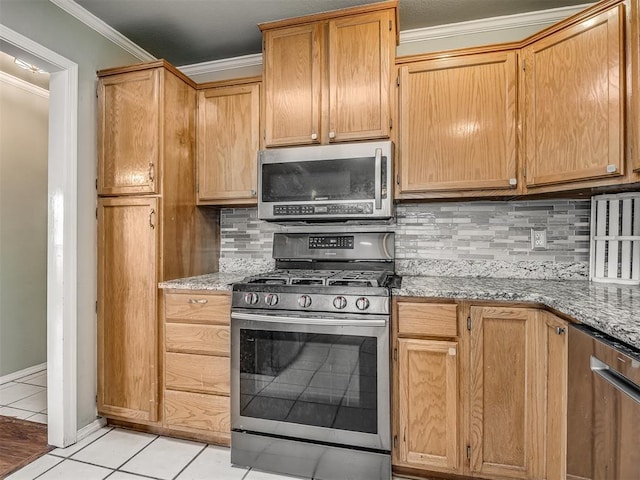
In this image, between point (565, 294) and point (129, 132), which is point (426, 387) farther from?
point (129, 132)

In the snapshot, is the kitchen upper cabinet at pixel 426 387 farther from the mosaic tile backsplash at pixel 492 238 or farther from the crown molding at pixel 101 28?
the crown molding at pixel 101 28

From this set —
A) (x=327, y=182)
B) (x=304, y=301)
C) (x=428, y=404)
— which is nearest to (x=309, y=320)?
(x=304, y=301)

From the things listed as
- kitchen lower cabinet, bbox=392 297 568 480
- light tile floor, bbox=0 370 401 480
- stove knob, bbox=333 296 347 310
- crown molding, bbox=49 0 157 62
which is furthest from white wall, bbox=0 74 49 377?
kitchen lower cabinet, bbox=392 297 568 480

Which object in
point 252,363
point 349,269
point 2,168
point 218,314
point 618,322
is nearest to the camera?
point 618,322

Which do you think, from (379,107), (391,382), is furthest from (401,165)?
(391,382)

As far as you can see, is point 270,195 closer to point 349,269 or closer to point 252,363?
point 349,269

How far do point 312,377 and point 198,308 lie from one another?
0.76m

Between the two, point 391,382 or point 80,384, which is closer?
point 391,382

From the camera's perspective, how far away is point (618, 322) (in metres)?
1.11

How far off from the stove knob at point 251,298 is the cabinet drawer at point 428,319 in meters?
0.74

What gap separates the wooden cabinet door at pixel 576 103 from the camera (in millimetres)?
1553

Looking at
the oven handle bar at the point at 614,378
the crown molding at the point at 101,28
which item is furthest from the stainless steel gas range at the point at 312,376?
the crown molding at the point at 101,28

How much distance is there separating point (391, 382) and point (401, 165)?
118 cm

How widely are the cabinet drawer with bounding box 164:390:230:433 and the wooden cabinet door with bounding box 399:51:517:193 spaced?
163 cm
